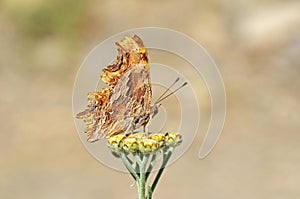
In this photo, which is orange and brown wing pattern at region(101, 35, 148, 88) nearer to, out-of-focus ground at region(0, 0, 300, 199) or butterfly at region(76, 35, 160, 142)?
butterfly at region(76, 35, 160, 142)

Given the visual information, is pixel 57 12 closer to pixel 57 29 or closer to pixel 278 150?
pixel 57 29

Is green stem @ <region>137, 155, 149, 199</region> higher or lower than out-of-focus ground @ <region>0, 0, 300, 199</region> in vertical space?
lower

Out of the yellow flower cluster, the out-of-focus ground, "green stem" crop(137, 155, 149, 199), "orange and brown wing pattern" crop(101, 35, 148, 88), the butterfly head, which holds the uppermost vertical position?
the out-of-focus ground

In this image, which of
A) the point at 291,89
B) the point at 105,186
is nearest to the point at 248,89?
the point at 291,89

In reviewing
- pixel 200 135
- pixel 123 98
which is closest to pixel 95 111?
pixel 123 98

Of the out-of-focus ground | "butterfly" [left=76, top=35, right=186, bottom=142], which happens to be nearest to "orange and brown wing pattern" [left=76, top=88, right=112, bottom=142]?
"butterfly" [left=76, top=35, right=186, bottom=142]

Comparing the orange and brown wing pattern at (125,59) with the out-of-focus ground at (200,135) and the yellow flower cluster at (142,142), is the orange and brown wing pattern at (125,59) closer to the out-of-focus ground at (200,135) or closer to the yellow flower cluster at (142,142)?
the yellow flower cluster at (142,142)

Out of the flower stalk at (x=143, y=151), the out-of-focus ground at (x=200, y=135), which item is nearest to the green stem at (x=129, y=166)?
the flower stalk at (x=143, y=151)
